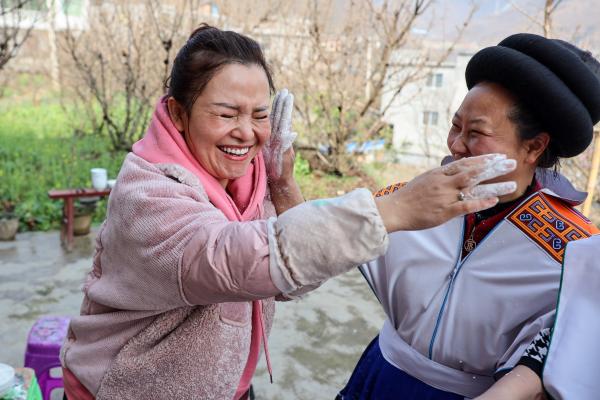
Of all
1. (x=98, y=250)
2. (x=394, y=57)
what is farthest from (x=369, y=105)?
(x=98, y=250)

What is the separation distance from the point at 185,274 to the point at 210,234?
0.29ft

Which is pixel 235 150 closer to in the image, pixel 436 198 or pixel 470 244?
pixel 436 198

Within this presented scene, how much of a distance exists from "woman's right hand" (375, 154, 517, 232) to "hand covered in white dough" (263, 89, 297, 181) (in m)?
0.65

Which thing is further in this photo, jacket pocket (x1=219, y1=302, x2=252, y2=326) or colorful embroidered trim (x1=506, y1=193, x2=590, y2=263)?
colorful embroidered trim (x1=506, y1=193, x2=590, y2=263)

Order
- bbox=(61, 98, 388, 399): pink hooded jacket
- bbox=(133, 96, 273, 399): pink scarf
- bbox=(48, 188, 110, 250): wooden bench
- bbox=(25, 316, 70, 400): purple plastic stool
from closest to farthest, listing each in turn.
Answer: bbox=(61, 98, 388, 399): pink hooded jacket, bbox=(133, 96, 273, 399): pink scarf, bbox=(25, 316, 70, 400): purple plastic stool, bbox=(48, 188, 110, 250): wooden bench

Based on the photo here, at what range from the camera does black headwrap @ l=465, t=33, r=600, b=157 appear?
122 cm

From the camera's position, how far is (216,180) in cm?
123

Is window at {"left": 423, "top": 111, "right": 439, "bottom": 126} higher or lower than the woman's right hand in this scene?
lower

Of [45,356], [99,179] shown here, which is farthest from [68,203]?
[45,356]

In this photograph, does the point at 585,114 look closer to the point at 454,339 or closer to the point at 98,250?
the point at 454,339

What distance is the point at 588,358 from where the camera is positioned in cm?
108

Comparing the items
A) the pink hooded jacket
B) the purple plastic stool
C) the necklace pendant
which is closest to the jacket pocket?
the pink hooded jacket

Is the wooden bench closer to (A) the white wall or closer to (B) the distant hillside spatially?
(B) the distant hillside

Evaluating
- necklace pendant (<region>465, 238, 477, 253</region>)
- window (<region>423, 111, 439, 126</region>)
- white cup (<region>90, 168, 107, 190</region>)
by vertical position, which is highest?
necklace pendant (<region>465, 238, 477, 253</region>)
